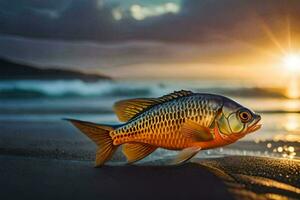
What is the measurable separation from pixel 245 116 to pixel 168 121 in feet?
1.95

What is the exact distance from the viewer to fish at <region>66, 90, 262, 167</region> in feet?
13.5

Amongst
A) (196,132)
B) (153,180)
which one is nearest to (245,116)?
(196,132)

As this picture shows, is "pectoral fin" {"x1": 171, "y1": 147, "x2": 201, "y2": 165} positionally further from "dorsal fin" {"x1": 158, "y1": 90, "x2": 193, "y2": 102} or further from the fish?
"dorsal fin" {"x1": 158, "y1": 90, "x2": 193, "y2": 102}

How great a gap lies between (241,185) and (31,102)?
10.6 meters

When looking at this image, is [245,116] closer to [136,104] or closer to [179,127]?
[179,127]

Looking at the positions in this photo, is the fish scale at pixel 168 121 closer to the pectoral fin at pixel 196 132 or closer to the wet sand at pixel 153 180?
the pectoral fin at pixel 196 132

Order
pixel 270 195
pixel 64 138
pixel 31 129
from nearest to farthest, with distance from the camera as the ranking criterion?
pixel 270 195 → pixel 64 138 → pixel 31 129

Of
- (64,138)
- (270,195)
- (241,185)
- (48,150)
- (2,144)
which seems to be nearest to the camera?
(270,195)

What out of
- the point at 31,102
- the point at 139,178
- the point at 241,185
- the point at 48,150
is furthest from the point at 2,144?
the point at 31,102

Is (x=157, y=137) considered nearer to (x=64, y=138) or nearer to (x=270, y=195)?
(x=270, y=195)

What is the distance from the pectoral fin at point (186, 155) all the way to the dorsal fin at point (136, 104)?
431 mm

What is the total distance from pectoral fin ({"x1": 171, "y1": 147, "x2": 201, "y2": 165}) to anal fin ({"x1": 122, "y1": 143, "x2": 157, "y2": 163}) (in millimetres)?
281

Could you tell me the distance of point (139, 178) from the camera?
4.07 meters

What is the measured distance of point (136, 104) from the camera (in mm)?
4363
